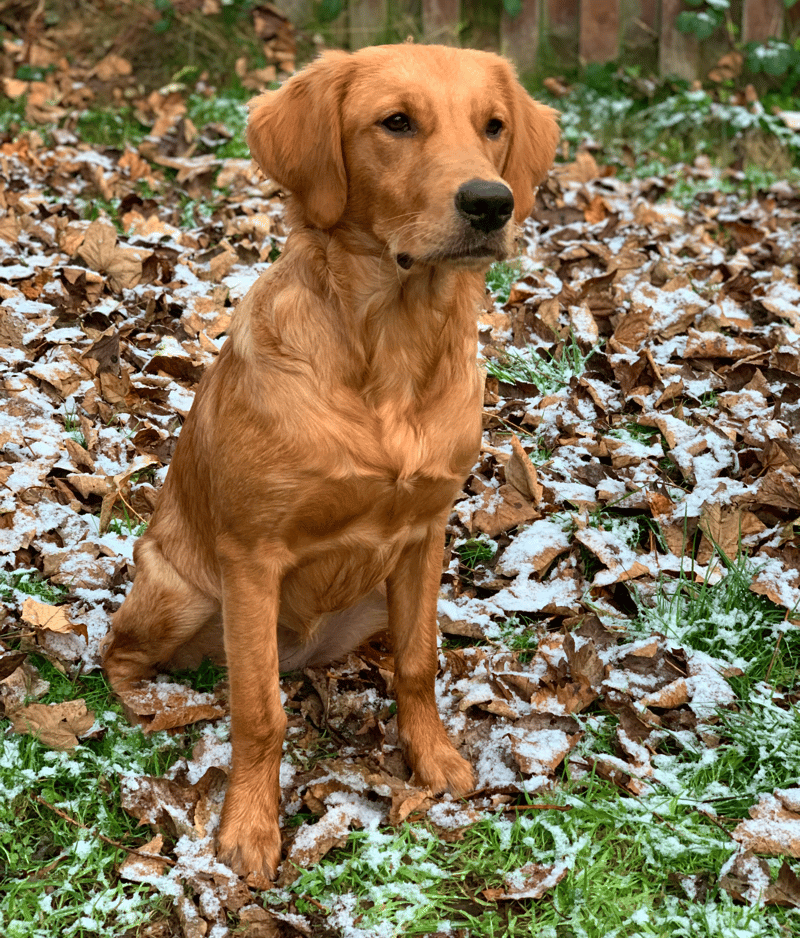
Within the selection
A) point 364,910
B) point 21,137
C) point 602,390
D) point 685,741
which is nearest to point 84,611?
point 364,910

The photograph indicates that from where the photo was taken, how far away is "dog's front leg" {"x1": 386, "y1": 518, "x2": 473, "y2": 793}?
2.82 meters

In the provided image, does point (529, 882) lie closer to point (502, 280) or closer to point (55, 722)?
point (55, 722)

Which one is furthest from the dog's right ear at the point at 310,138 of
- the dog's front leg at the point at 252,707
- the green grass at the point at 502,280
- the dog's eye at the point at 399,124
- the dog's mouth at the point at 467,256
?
the green grass at the point at 502,280

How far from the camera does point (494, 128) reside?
8.77 feet

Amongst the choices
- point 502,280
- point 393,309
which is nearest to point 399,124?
point 393,309

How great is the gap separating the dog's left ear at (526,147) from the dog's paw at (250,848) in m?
1.74

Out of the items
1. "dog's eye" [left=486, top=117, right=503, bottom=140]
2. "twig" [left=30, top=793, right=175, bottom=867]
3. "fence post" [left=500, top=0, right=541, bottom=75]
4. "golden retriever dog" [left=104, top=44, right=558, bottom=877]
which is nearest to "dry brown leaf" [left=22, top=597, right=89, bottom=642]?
"twig" [left=30, top=793, right=175, bottom=867]

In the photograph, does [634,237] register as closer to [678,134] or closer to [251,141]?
[678,134]

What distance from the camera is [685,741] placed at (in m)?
2.81

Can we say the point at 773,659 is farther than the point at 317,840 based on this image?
Yes

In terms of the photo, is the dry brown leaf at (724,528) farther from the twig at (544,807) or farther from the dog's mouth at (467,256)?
the dog's mouth at (467,256)

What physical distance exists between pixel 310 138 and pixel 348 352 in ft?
1.78

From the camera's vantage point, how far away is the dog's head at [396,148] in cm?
237

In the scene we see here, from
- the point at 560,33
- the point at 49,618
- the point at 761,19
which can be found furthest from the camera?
the point at 560,33
